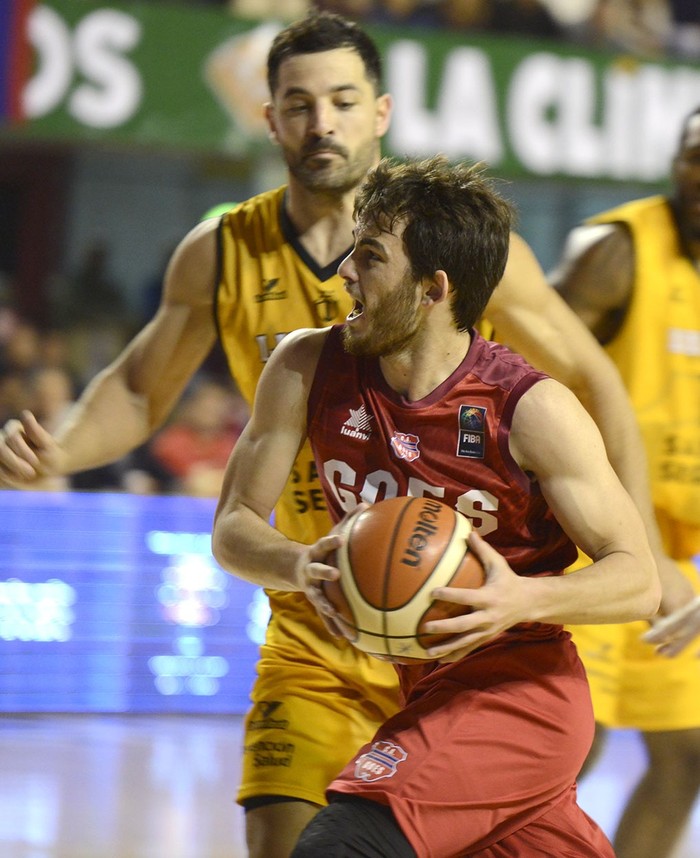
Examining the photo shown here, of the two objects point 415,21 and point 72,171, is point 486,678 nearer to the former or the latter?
point 415,21

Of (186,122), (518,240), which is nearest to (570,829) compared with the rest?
(518,240)

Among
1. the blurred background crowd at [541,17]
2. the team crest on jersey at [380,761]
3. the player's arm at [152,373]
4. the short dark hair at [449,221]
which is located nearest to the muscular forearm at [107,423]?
the player's arm at [152,373]

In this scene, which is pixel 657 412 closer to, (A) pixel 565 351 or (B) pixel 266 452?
(A) pixel 565 351

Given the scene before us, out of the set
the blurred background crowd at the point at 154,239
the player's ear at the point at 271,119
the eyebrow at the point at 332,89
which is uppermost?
the eyebrow at the point at 332,89

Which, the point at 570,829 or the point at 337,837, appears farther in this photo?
the point at 570,829

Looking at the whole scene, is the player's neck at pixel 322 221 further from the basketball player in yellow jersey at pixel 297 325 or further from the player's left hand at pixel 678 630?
the player's left hand at pixel 678 630

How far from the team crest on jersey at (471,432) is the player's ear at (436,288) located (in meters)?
0.22

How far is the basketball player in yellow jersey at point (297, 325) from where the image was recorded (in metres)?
3.27

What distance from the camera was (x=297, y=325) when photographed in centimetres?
348

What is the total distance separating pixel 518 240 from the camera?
11.2 ft

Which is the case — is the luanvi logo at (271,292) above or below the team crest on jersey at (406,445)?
above

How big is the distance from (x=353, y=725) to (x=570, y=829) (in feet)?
2.21

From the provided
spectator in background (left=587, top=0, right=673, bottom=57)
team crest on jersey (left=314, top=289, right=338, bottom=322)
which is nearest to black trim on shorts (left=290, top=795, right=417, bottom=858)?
team crest on jersey (left=314, top=289, right=338, bottom=322)

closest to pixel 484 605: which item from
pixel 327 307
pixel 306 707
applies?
pixel 306 707
